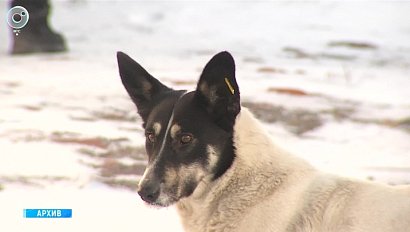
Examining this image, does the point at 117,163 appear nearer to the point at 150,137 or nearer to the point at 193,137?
the point at 150,137

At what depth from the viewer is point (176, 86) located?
28.3 feet

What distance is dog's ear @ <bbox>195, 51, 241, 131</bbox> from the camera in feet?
11.0

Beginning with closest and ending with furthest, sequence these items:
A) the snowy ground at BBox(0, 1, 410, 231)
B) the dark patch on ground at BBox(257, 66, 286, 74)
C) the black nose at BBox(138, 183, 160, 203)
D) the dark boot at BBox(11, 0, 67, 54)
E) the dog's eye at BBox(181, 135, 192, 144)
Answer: the black nose at BBox(138, 183, 160, 203)
the dog's eye at BBox(181, 135, 192, 144)
the snowy ground at BBox(0, 1, 410, 231)
the dark patch on ground at BBox(257, 66, 286, 74)
the dark boot at BBox(11, 0, 67, 54)

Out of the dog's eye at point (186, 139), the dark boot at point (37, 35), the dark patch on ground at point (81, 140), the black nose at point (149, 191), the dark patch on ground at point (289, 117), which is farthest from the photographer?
the dark boot at point (37, 35)

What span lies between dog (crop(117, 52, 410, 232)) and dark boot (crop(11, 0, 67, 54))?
7.63 meters

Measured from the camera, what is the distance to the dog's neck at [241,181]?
11.3 ft

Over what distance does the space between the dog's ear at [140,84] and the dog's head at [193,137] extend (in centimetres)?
21

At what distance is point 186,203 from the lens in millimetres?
3516

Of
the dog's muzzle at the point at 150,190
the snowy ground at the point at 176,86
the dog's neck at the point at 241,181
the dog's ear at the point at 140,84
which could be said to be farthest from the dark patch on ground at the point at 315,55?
the dog's muzzle at the point at 150,190

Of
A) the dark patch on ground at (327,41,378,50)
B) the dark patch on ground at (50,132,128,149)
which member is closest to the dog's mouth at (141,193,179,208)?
the dark patch on ground at (50,132,128,149)

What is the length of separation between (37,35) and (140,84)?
25.4ft

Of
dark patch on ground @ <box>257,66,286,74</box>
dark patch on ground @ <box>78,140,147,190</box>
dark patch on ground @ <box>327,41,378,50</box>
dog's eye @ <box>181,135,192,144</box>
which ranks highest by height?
dog's eye @ <box>181,135,192,144</box>

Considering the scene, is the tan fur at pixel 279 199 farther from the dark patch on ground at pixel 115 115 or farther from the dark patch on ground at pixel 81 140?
the dark patch on ground at pixel 115 115

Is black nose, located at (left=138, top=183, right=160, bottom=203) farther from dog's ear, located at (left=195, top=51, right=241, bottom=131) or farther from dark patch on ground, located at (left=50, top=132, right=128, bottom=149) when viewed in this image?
dark patch on ground, located at (left=50, top=132, right=128, bottom=149)
